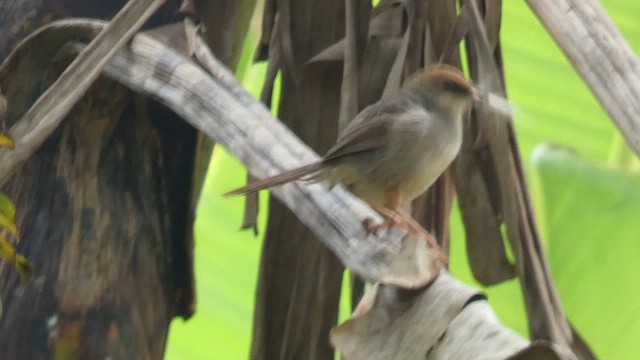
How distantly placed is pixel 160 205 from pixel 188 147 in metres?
0.11

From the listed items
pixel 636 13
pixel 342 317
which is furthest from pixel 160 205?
pixel 636 13

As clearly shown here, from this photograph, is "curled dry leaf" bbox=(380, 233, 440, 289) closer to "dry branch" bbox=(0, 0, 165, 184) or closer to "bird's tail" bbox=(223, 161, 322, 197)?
"bird's tail" bbox=(223, 161, 322, 197)

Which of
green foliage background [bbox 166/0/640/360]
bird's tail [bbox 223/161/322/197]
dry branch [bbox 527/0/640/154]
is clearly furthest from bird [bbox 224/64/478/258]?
dry branch [bbox 527/0/640/154]

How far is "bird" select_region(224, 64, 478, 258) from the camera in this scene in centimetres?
146

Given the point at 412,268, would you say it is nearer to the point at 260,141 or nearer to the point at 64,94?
the point at 260,141

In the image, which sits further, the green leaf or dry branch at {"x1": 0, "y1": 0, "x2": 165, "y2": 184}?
the green leaf

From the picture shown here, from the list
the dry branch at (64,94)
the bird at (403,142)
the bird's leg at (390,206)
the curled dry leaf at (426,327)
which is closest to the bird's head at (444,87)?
the bird at (403,142)

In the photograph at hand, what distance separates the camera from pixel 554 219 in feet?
6.09

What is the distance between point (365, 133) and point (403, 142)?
5.9 inches

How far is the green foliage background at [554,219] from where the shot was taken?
1799 millimetres

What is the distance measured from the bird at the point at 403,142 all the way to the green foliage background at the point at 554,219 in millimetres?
254

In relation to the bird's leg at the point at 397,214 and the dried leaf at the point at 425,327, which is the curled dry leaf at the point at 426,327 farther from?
the bird's leg at the point at 397,214

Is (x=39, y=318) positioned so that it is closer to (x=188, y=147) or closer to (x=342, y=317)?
(x=188, y=147)

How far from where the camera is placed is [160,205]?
149cm
